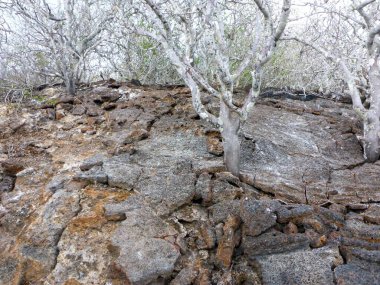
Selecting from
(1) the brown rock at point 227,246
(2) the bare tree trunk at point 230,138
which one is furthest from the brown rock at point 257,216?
(2) the bare tree trunk at point 230,138

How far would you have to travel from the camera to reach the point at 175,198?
466 centimetres

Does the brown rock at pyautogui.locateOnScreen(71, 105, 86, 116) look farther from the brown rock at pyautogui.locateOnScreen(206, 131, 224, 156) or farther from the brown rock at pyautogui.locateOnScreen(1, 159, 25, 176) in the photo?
the brown rock at pyautogui.locateOnScreen(206, 131, 224, 156)

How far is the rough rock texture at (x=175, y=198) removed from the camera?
3.79 m

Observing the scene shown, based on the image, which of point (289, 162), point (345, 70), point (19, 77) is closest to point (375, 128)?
point (345, 70)

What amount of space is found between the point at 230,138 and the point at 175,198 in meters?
1.16

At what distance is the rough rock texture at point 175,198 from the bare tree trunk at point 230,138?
5.4 inches

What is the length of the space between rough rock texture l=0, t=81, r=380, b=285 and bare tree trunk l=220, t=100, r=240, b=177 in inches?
5.4

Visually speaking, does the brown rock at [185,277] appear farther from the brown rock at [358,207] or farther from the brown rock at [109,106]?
the brown rock at [109,106]

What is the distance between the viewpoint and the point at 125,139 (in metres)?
5.99

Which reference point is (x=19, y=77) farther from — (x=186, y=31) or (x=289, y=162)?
(x=289, y=162)

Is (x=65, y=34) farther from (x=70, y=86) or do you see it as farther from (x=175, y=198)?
(x=175, y=198)

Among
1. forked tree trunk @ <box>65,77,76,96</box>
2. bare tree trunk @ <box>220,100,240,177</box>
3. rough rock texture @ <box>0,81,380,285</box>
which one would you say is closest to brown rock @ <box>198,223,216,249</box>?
rough rock texture @ <box>0,81,380,285</box>

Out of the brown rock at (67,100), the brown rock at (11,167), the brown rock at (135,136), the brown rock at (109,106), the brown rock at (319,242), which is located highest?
the brown rock at (67,100)

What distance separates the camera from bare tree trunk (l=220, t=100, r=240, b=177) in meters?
5.17
